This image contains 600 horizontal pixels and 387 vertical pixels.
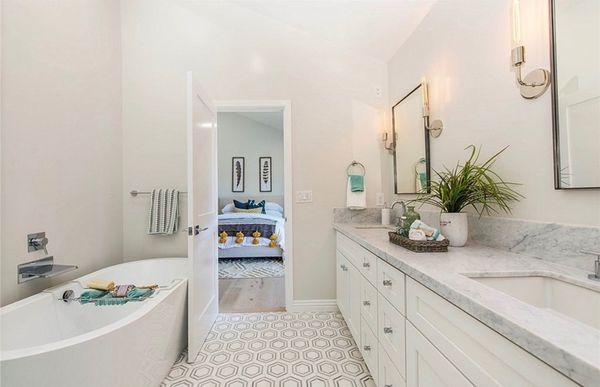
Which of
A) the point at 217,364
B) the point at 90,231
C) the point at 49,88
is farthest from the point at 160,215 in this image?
the point at 217,364

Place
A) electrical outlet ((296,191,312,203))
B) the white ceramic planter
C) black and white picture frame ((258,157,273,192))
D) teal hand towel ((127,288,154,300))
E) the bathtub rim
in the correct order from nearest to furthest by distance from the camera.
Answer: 1. the bathtub rim
2. the white ceramic planter
3. teal hand towel ((127,288,154,300))
4. electrical outlet ((296,191,312,203))
5. black and white picture frame ((258,157,273,192))

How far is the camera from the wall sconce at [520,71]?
1083mm

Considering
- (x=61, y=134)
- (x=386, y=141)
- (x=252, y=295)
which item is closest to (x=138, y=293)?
(x=61, y=134)

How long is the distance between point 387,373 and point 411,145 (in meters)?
1.63

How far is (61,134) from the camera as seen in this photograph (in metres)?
1.83

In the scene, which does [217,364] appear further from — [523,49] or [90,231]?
[523,49]

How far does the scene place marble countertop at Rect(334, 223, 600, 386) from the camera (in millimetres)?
440

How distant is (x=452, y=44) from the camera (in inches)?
65.3

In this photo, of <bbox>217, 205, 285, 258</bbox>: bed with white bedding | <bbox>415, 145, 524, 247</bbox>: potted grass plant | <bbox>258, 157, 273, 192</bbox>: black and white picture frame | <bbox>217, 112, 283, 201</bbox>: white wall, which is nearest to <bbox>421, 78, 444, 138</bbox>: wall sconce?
<bbox>415, 145, 524, 247</bbox>: potted grass plant

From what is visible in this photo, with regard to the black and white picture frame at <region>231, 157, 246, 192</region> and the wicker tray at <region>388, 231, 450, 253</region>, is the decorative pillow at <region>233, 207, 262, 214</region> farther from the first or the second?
the wicker tray at <region>388, 231, 450, 253</region>

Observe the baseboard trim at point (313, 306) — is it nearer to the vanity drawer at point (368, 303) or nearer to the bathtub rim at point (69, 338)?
the vanity drawer at point (368, 303)

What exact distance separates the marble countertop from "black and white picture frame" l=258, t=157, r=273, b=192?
5037 mm

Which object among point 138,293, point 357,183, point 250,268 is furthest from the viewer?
point 250,268

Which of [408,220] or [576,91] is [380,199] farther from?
[576,91]
